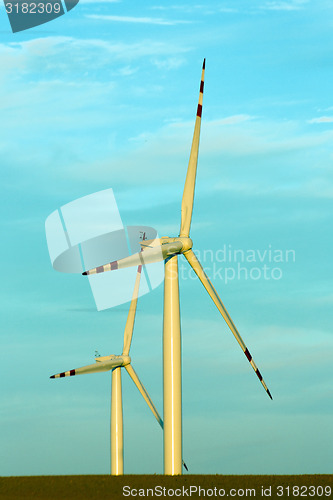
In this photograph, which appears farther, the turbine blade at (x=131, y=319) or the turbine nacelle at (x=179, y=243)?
the turbine blade at (x=131, y=319)

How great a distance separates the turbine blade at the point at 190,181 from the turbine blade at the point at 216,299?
2787mm

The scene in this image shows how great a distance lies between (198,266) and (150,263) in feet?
13.9

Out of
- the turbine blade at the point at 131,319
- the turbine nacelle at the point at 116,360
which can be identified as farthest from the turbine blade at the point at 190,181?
the turbine nacelle at the point at 116,360

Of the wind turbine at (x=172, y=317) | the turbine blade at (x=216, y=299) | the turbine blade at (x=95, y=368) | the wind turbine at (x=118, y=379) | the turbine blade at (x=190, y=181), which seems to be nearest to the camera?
the wind turbine at (x=172, y=317)

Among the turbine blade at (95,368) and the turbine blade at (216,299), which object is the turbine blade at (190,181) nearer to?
the turbine blade at (216,299)

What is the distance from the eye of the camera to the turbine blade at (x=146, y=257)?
78.1m
